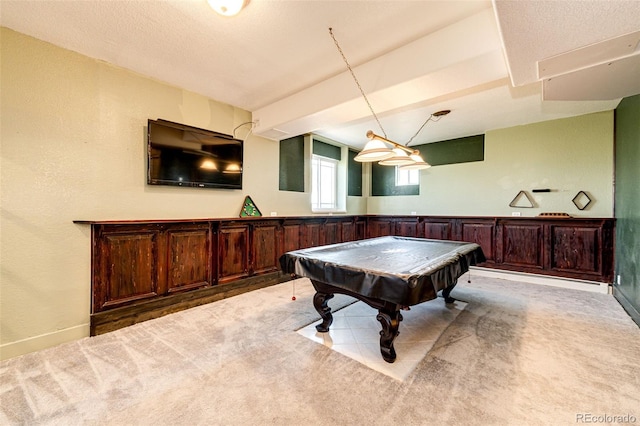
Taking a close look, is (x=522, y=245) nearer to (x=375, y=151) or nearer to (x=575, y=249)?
(x=575, y=249)

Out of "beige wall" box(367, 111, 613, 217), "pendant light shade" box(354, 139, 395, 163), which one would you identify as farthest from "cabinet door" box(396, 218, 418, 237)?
"pendant light shade" box(354, 139, 395, 163)

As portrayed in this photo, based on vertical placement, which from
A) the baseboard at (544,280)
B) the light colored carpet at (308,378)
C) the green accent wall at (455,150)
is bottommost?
the light colored carpet at (308,378)

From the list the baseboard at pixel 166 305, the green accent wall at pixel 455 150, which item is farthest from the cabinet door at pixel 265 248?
the green accent wall at pixel 455 150

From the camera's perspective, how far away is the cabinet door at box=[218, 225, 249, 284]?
3680mm

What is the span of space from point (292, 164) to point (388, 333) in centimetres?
369

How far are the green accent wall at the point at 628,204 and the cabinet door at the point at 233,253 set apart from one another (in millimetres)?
4669

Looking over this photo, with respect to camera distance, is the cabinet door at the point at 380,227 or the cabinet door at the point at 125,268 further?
the cabinet door at the point at 380,227

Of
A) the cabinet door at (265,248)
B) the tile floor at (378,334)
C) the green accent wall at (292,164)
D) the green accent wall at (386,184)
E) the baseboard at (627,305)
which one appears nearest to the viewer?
the tile floor at (378,334)

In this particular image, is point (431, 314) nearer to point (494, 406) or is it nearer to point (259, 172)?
point (494, 406)

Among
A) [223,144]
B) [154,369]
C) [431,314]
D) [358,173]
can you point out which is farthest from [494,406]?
[358,173]

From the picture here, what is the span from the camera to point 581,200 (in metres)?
4.33

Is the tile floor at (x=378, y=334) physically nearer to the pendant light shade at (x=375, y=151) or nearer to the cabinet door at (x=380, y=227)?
the pendant light shade at (x=375, y=151)

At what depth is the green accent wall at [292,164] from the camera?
489 cm

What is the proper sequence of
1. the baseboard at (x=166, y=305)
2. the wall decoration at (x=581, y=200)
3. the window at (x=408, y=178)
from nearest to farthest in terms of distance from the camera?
the baseboard at (x=166, y=305) < the wall decoration at (x=581, y=200) < the window at (x=408, y=178)
